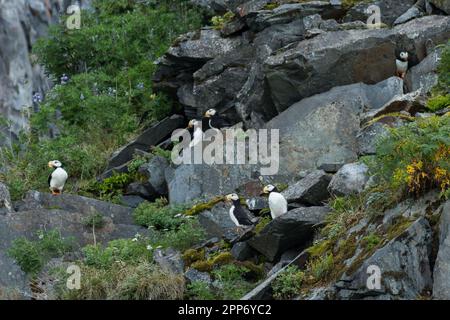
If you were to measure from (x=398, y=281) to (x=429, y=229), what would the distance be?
0.84m

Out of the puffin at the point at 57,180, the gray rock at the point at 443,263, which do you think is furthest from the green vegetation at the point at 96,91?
the gray rock at the point at 443,263

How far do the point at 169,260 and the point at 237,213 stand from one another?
1606 millimetres

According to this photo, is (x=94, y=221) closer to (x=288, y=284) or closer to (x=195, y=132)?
(x=195, y=132)

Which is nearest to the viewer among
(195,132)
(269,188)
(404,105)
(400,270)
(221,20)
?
(400,270)

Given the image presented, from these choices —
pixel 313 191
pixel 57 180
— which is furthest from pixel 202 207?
pixel 57 180

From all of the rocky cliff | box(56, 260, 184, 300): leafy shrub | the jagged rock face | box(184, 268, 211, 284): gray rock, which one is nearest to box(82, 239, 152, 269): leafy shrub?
the rocky cliff

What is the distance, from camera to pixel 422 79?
2098 centimetres

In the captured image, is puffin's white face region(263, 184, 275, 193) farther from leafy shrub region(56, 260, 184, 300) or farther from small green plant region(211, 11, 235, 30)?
small green plant region(211, 11, 235, 30)

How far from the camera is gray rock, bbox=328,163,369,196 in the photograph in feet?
56.5

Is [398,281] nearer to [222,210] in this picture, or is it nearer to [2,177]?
[222,210]

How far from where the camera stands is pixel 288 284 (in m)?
15.3

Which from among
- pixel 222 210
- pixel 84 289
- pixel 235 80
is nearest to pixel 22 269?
pixel 84 289

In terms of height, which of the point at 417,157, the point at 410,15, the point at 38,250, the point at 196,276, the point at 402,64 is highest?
the point at 410,15

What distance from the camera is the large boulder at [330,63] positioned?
20625mm
